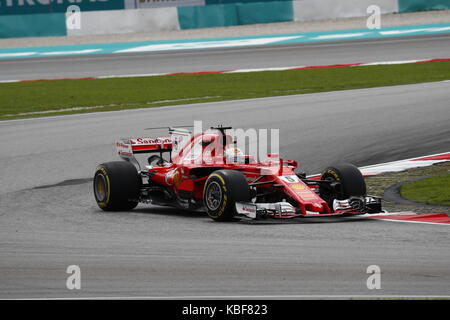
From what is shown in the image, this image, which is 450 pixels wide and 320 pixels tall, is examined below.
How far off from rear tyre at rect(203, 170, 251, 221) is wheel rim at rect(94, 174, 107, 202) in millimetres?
1691

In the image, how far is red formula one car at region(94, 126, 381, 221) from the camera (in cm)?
937

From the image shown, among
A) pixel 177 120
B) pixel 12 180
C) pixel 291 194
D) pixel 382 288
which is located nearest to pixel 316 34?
pixel 177 120

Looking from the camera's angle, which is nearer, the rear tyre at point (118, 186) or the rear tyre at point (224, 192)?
the rear tyre at point (224, 192)

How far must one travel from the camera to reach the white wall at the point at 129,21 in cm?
3303

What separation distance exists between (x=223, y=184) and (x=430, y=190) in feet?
9.11

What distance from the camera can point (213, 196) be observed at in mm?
9617

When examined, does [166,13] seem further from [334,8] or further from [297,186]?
[297,186]

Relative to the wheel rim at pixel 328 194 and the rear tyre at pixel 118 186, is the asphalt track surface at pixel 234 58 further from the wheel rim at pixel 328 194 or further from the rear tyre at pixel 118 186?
the wheel rim at pixel 328 194

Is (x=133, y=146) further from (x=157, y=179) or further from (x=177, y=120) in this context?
(x=177, y=120)

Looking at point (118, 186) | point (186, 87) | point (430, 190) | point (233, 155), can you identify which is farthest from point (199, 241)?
point (186, 87)

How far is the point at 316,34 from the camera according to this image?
32.5 m

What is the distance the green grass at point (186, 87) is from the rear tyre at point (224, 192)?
35.8ft

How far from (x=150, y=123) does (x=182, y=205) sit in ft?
22.5

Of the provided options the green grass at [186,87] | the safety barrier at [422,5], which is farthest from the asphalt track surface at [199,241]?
the safety barrier at [422,5]
